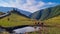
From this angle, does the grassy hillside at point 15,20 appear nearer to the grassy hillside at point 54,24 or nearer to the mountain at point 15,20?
the mountain at point 15,20

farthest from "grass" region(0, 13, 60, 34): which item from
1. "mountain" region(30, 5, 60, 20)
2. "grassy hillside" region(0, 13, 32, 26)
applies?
"mountain" region(30, 5, 60, 20)

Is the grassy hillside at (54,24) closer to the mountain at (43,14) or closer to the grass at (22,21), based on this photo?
the grass at (22,21)

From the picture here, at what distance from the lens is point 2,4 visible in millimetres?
3811

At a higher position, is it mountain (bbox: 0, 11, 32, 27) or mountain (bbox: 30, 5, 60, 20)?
mountain (bbox: 30, 5, 60, 20)

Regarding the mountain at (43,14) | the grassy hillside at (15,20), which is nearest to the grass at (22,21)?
the grassy hillside at (15,20)

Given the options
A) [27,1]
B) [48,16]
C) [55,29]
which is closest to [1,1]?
[27,1]

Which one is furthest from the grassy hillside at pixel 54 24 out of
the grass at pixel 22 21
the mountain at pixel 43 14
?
the mountain at pixel 43 14

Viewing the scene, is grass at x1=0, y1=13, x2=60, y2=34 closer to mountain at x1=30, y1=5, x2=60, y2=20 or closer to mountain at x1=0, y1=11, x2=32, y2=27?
mountain at x1=0, y1=11, x2=32, y2=27

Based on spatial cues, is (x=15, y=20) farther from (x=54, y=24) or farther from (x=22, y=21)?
(x=54, y=24)

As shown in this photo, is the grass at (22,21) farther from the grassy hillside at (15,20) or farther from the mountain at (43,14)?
the mountain at (43,14)

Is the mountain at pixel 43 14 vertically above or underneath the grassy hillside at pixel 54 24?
above

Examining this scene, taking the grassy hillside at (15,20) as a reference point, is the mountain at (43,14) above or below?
above

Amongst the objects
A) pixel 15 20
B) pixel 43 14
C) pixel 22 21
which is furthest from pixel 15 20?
pixel 43 14

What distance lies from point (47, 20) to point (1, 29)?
112 centimetres
